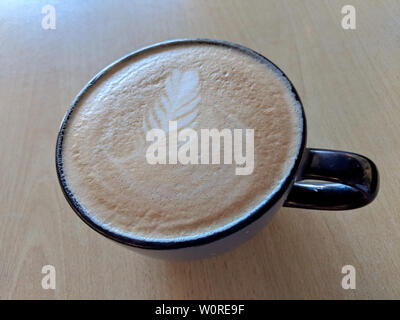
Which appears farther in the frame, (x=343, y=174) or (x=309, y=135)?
(x=309, y=135)

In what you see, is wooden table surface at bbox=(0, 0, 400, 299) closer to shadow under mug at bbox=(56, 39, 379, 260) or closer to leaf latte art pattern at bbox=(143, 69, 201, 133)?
shadow under mug at bbox=(56, 39, 379, 260)

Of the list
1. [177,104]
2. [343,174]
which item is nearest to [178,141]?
[177,104]

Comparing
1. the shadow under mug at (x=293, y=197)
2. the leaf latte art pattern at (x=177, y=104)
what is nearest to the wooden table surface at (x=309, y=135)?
the shadow under mug at (x=293, y=197)

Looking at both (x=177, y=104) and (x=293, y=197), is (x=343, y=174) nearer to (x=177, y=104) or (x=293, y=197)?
(x=293, y=197)

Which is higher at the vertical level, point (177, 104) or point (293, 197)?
point (177, 104)

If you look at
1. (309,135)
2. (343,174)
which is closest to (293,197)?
(343,174)

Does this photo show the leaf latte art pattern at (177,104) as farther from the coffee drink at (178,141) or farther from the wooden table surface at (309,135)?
the wooden table surface at (309,135)
